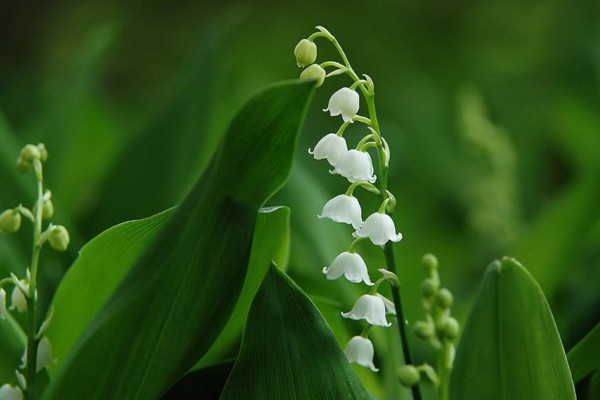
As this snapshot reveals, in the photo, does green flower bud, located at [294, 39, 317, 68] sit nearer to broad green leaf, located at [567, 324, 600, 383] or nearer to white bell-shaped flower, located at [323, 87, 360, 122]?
white bell-shaped flower, located at [323, 87, 360, 122]

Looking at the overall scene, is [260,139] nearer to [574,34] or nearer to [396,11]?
[574,34]

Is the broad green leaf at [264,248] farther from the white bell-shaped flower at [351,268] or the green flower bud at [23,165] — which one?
the green flower bud at [23,165]

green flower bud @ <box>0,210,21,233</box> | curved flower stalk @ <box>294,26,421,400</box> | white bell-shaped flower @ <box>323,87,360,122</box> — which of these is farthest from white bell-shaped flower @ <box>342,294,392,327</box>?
green flower bud @ <box>0,210,21,233</box>

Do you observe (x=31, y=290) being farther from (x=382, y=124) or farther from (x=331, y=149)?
(x=382, y=124)

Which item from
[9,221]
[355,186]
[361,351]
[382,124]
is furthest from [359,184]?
[382,124]

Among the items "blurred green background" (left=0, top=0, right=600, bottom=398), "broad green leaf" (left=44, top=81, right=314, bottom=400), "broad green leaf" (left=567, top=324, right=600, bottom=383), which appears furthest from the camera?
"blurred green background" (left=0, top=0, right=600, bottom=398)

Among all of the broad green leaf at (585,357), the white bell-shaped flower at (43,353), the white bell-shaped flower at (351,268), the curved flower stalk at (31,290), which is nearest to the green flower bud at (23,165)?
the curved flower stalk at (31,290)

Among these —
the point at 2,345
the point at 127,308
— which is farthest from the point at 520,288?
the point at 2,345
